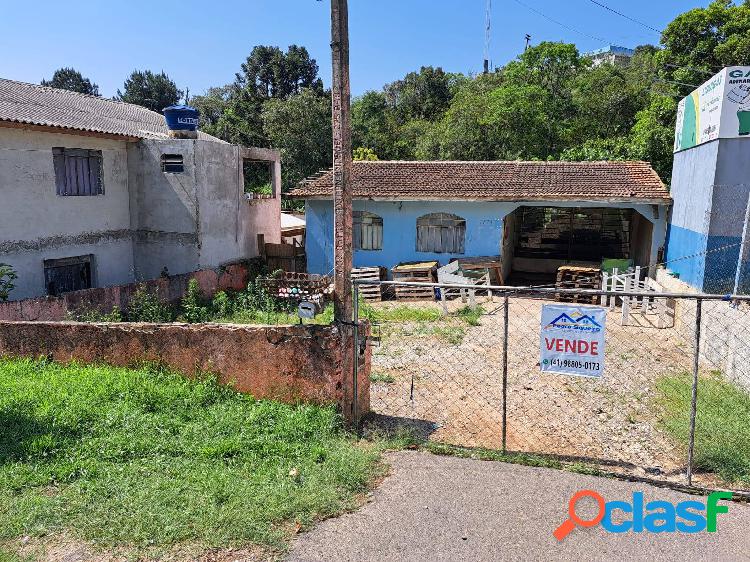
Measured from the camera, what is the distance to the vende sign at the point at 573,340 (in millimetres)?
5738

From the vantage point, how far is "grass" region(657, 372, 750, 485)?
18.9ft

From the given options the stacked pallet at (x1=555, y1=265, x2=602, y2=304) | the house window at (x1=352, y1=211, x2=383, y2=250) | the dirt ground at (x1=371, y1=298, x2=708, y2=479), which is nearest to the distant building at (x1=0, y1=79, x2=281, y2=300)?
the house window at (x1=352, y1=211, x2=383, y2=250)

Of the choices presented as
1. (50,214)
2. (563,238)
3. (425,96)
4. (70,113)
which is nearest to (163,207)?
(50,214)

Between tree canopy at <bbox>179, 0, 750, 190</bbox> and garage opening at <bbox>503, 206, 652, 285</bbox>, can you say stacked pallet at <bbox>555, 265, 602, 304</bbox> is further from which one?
tree canopy at <bbox>179, 0, 750, 190</bbox>

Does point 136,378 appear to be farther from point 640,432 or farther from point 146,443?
point 640,432

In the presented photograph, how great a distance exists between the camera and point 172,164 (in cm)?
1644

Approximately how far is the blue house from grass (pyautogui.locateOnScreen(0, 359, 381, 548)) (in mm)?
12182

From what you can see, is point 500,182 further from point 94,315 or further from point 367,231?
point 94,315

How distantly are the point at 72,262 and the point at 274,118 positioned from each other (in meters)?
19.0

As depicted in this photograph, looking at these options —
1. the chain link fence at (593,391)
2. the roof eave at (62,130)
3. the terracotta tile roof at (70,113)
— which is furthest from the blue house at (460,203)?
the terracotta tile roof at (70,113)

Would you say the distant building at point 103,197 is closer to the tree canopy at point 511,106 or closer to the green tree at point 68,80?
the tree canopy at point 511,106

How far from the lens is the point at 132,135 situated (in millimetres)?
16109

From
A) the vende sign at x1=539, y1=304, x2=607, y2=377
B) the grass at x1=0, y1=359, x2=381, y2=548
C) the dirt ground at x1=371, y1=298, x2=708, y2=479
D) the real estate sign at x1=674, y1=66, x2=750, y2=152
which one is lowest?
the dirt ground at x1=371, y1=298, x2=708, y2=479

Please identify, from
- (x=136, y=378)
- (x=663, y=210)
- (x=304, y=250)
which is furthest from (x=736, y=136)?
Result: (x=304, y=250)
